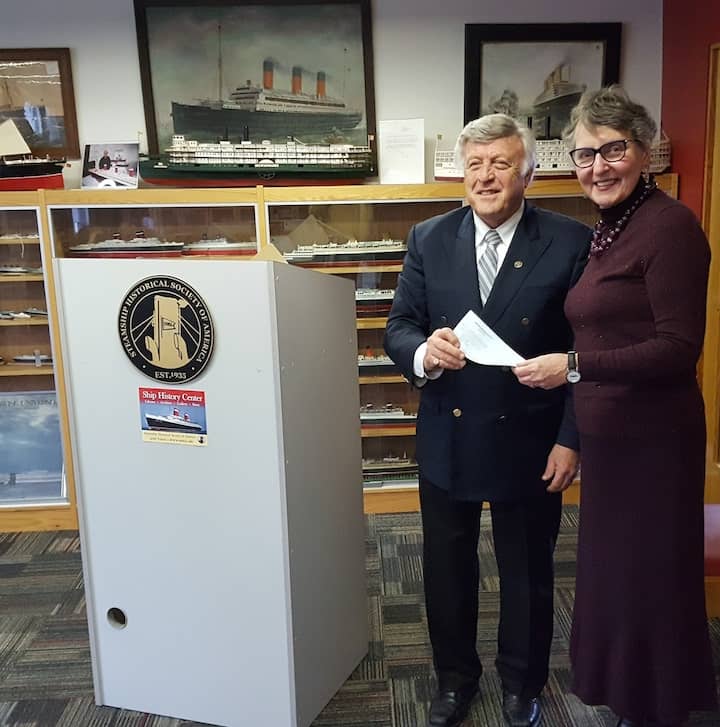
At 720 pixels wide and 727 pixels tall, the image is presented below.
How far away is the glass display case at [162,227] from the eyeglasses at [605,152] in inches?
76.2

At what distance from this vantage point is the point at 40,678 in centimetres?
203

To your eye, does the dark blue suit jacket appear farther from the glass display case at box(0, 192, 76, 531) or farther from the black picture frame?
the glass display case at box(0, 192, 76, 531)

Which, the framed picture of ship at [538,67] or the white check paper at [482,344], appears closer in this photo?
the white check paper at [482,344]

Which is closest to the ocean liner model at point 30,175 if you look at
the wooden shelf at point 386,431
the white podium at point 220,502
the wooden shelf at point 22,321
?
the wooden shelf at point 22,321

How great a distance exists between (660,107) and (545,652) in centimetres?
288

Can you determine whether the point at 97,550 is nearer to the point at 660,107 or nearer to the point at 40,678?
the point at 40,678

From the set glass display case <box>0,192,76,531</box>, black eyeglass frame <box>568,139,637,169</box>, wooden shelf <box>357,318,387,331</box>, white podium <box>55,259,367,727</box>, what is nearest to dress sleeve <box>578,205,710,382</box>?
black eyeglass frame <box>568,139,637,169</box>

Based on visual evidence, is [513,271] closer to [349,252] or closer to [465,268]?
[465,268]

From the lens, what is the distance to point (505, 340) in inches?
60.1

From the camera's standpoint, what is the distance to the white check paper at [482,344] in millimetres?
1402

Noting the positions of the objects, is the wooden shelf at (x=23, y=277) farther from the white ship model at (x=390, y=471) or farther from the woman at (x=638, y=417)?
the woman at (x=638, y=417)

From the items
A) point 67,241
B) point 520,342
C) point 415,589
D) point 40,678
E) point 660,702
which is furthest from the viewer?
point 67,241

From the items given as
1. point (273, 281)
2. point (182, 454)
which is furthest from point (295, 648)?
point (273, 281)

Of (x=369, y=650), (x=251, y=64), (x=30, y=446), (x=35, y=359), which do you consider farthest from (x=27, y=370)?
(x=369, y=650)
